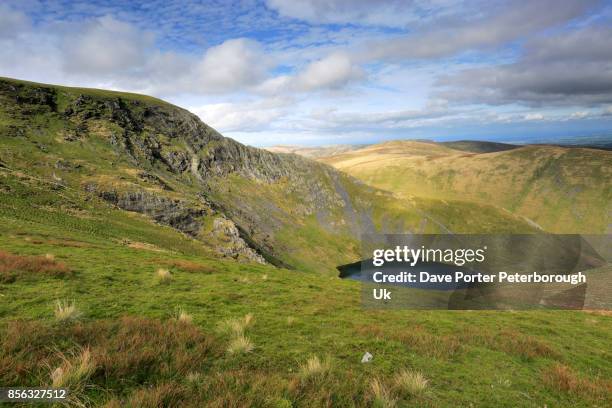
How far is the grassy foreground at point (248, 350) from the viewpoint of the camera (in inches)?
261

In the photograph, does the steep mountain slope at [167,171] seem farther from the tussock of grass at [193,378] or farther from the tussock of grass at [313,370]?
the tussock of grass at [193,378]

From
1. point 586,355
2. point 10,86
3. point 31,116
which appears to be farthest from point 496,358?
point 10,86

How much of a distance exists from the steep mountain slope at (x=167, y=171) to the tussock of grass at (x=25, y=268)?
2753 inches

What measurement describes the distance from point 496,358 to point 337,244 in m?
169

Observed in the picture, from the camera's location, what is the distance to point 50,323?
9164 mm

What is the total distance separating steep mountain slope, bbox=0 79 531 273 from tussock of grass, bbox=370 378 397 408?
271 feet

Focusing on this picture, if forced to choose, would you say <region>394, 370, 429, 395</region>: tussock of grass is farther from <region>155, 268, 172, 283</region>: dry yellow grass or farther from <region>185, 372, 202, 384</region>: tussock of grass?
<region>155, 268, 172, 283</region>: dry yellow grass

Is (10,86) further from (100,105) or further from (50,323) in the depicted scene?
(50,323)

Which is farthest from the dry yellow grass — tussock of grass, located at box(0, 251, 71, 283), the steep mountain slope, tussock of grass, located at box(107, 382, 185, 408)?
the steep mountain slope

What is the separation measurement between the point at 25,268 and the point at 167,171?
5162 inches

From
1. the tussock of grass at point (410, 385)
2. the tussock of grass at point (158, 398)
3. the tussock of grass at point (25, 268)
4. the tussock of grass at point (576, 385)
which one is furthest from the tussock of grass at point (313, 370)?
the tussock of grass at point (25, 268)

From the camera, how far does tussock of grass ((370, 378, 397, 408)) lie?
23.3ft

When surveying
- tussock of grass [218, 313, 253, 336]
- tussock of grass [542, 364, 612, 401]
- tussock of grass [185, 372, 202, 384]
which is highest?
tussock of grass [185, 372, 202, 384]

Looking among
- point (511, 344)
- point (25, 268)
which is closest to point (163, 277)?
point (25, 268)
